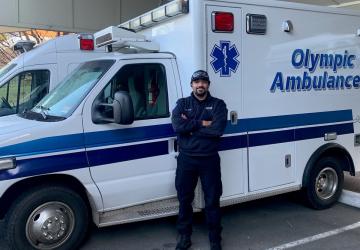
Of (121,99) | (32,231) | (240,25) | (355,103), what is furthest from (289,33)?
(32,231)

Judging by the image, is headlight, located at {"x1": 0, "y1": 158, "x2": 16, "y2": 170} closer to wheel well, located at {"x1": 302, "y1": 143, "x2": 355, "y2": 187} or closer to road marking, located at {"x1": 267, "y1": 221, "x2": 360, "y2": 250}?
road marking, located at {"x1": 267, "y1": 221, "x2": 360, "y2": 250}

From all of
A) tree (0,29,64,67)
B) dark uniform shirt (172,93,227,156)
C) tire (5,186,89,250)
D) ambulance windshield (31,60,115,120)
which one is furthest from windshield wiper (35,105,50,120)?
tree (0,29,64,67)

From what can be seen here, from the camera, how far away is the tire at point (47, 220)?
4.49 m

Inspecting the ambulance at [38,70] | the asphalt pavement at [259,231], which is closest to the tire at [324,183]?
the asphalt pavement at [259,231]

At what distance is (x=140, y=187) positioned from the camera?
4992 mm

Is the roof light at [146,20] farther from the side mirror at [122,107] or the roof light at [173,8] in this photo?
the side mirror at [122,107]

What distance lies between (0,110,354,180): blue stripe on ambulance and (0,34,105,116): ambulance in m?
3.30

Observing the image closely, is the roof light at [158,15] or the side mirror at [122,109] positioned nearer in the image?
the side mirror at [122,109]

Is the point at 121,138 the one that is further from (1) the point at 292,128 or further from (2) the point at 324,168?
(2) the point at 324,168

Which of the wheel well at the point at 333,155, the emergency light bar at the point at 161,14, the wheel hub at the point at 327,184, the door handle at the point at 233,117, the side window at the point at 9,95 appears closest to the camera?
the emergency light bar at the point at 161,14

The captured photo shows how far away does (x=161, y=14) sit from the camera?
17.9 feet

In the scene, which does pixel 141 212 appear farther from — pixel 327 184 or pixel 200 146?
pixel 327 184

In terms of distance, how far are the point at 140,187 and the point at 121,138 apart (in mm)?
575

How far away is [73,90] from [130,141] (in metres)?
0.84
